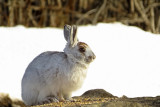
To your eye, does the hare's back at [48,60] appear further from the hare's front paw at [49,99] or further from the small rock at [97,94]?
the small rock at [97,94]

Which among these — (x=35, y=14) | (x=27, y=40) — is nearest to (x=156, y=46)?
(x=27, y=40)

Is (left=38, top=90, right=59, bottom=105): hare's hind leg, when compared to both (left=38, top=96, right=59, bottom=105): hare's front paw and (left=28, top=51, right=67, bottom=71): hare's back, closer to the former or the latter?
(left=38, top=96, right=59, bottom=105): hare's front paw

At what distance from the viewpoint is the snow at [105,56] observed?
8461 millimetres

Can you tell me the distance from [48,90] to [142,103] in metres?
1.23

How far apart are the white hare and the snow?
7.59 ft

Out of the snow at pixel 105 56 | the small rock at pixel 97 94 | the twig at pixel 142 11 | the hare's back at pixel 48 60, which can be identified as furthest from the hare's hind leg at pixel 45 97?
the twig at pixel 142 11

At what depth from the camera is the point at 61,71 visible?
18.7ft

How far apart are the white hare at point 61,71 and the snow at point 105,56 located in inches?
91.1

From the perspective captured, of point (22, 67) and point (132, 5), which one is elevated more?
point (132, 5)

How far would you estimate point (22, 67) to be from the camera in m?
9.09

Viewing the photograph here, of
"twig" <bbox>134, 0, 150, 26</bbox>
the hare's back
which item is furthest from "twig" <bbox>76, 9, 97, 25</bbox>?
the hare's back

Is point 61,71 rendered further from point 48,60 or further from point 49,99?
point 49,99

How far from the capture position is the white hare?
570 cm

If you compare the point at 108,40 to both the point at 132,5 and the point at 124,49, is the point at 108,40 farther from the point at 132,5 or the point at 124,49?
the point at 132,5
